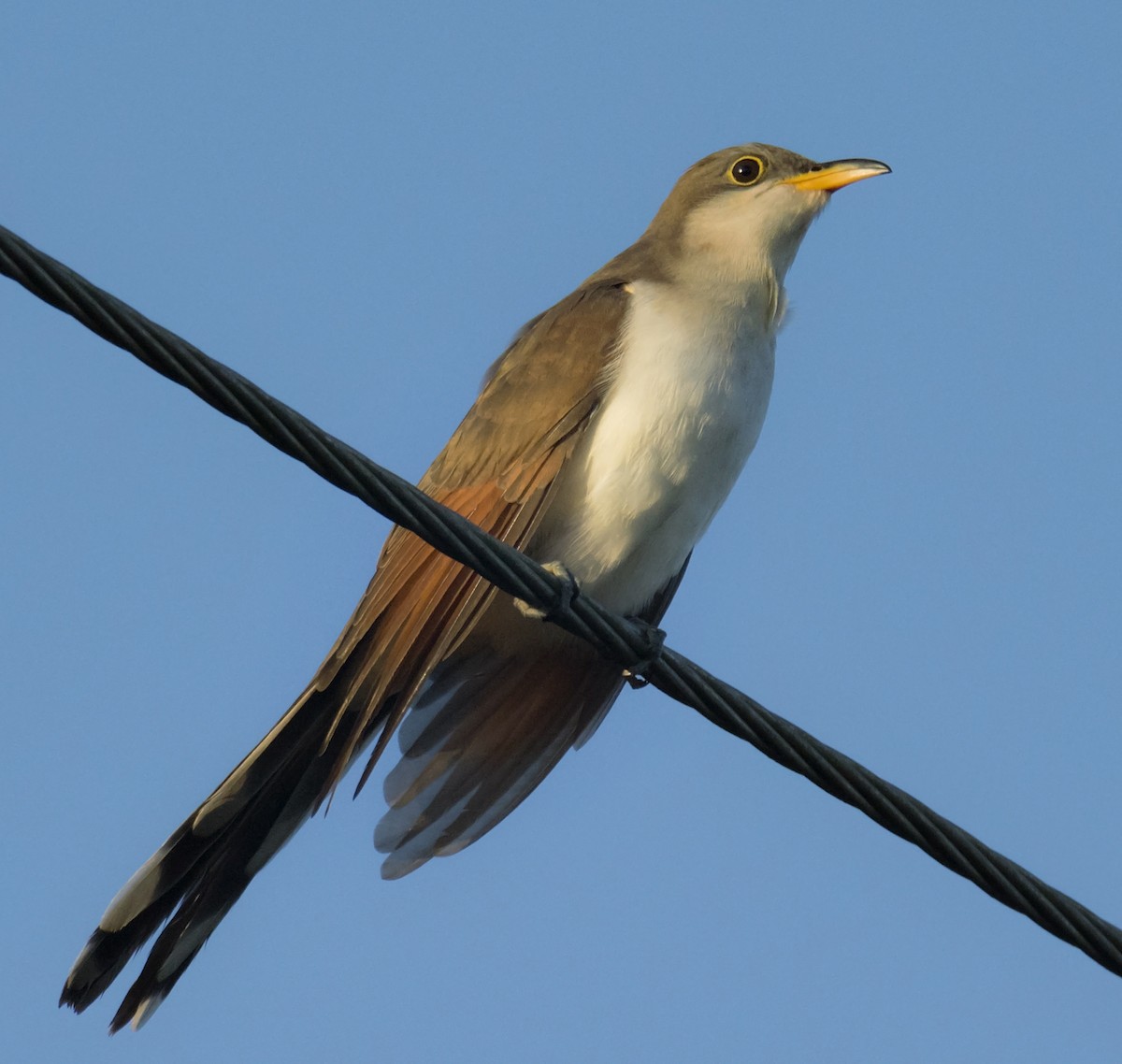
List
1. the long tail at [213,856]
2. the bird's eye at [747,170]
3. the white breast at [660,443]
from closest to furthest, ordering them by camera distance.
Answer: the long tail at [213,856]
the white breast at [660,443]
the bird's eye at [747,170]

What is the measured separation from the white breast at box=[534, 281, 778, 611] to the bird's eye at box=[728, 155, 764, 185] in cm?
113

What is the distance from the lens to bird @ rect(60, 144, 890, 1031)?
521 cm

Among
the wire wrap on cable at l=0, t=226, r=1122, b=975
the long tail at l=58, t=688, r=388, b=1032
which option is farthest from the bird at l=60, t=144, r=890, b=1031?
the wire wrap on cable at l=0, t=226, r=1122, b=975

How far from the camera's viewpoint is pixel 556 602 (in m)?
4.09

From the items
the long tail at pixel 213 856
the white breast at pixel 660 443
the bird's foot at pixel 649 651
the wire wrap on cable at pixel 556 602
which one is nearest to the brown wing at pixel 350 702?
the long tail at pixel 213 856

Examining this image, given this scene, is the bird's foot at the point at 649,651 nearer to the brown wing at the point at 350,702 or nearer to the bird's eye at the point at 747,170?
the brown wing at the point at 350,702

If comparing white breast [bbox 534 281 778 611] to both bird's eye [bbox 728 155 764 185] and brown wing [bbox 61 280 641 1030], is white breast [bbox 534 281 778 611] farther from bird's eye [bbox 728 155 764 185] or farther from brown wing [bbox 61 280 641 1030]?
bird's eye [bbox 728 155 764 185]

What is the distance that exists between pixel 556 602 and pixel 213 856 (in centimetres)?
182

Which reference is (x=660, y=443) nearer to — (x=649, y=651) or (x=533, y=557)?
(x=533, y=557)

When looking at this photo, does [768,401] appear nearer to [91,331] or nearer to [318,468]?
[318,468]

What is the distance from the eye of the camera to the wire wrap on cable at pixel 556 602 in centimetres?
315

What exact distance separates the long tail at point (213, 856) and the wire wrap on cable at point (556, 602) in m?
1.31

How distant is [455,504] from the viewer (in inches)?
225

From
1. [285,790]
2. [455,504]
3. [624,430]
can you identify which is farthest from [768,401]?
[285,790]
